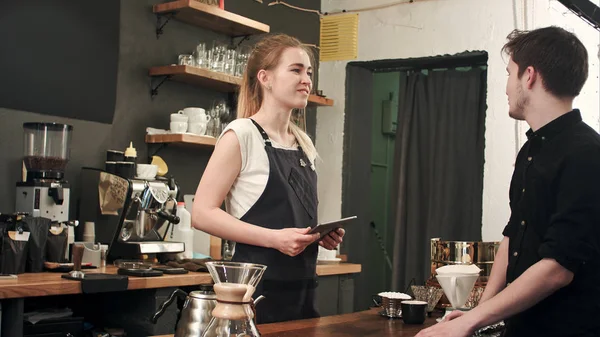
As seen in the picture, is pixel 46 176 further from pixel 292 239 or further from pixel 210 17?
pixel 292 239

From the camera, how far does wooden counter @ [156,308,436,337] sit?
2.02 meters

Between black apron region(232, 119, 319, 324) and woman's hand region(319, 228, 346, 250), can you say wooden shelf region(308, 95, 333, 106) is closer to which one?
black apron region(232, 119, 319, 324)

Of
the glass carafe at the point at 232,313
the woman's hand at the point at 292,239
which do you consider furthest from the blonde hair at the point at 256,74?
the glass carafe at the point at 232,313

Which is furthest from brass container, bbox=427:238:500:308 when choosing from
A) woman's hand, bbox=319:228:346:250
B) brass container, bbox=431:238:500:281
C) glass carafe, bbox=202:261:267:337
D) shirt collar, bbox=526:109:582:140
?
→ glass carafe, bbox=202:261:267:337

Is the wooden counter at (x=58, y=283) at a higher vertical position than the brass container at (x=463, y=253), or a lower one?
lower

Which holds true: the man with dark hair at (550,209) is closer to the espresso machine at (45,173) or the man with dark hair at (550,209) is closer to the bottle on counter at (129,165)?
the espresso machine at (45,173)

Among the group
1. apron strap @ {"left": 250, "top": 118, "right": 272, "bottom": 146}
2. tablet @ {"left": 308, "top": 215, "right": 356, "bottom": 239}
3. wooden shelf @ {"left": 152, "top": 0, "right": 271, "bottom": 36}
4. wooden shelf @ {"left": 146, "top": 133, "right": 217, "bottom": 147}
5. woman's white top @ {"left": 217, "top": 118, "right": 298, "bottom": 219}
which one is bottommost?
tablet @ {"left": 308, "top": 215, "right": 356, "bottom": 239}

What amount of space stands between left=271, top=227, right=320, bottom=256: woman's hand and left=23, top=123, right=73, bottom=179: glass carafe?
1854 millimetres

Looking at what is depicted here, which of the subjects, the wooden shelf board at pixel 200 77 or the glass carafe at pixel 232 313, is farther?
the wooden shelf board at pixel 200 77

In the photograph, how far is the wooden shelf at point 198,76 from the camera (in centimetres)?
425

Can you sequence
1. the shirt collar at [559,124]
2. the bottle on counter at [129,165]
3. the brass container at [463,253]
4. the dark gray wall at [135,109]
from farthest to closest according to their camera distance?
the bottle on counter at [129,165] < the dark gray wall at [135,109] < the brass container at [463,253] < the shirt collar at [559,124]

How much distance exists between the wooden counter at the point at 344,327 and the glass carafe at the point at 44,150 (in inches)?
76.3

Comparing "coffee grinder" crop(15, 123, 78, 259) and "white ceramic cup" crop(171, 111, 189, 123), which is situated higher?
"white ceramic cup" crop(171, 111, 189, 123)

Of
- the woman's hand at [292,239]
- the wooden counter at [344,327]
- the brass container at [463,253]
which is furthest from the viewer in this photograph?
the brass container at [463,253]
